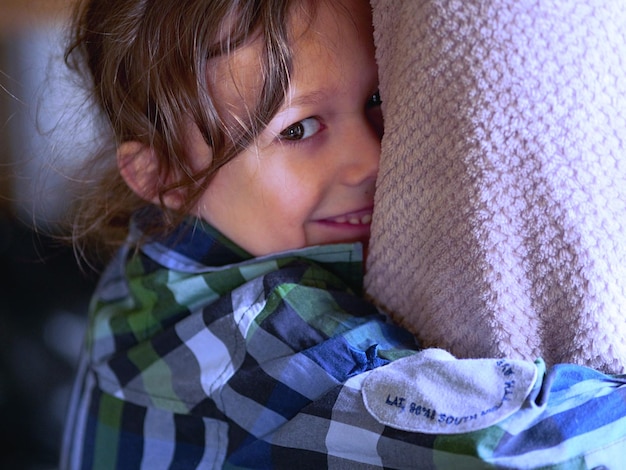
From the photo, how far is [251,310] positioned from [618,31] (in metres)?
0.38

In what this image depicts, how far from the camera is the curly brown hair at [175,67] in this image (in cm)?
67

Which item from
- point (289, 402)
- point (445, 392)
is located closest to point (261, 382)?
point (289, 402)

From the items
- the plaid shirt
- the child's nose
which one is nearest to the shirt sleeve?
the plaid shirt

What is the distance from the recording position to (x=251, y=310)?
701mm

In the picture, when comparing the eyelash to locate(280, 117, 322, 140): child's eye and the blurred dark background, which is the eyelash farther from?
the blurred dark background

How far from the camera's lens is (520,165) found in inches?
21.8

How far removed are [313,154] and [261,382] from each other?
0.22m

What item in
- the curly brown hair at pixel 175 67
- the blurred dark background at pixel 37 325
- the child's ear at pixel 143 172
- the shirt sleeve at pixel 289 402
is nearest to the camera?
the shirt sleeve at pixel 289 402

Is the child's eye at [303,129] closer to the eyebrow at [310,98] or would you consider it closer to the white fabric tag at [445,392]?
the eyebrow at [310,98]

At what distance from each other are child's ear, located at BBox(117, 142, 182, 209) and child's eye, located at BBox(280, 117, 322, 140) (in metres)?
0.15

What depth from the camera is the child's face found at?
2.24 ft

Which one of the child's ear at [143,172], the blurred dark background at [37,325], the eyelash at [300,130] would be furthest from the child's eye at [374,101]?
the blurred dark background at [37,325]

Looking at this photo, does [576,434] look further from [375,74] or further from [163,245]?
[163,245]

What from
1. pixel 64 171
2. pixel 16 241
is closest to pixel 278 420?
pixel 64 171
